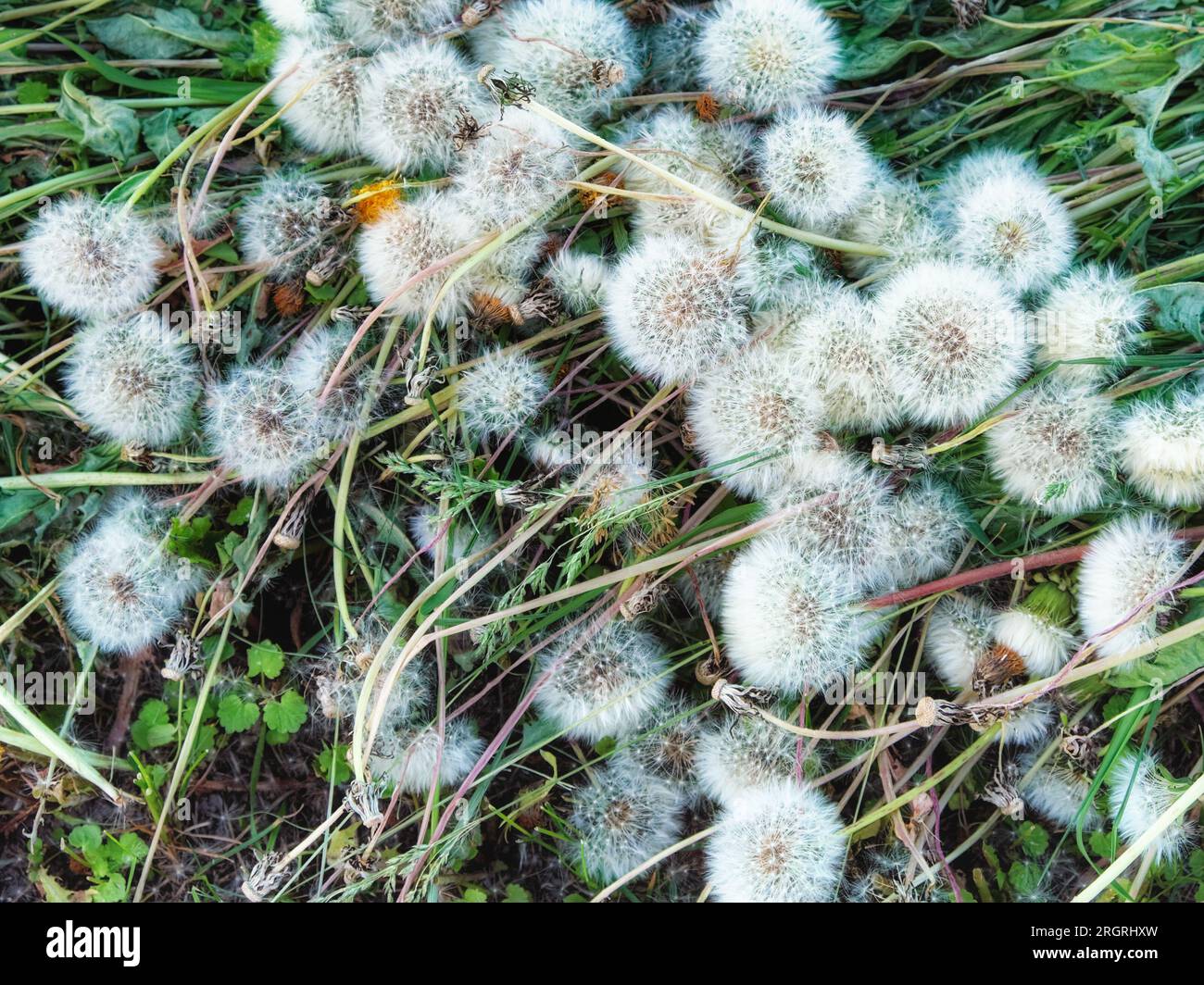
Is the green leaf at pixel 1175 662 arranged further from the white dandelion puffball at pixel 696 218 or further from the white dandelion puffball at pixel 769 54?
the white dandelion puffball at pixel 769 54

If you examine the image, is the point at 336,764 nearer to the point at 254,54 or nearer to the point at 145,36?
the point at 254,54

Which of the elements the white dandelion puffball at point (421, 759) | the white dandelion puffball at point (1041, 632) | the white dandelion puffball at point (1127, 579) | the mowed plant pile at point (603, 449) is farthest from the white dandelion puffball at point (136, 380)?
the white dandelion puffball at point (1127, 579)

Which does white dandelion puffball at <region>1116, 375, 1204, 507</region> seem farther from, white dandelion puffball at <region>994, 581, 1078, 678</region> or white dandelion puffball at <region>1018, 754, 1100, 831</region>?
white dandelion puffball at <region>1018, 754, 1100, 831</region>

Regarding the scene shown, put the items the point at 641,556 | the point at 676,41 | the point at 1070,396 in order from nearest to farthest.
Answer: the point at 1070,396 → the point at 641,556 → the point at 676,41

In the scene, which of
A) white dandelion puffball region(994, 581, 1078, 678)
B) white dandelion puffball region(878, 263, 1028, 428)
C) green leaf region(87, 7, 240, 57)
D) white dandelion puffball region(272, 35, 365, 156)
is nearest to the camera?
white dandelion puffball region(878, 263, 1028, 428)

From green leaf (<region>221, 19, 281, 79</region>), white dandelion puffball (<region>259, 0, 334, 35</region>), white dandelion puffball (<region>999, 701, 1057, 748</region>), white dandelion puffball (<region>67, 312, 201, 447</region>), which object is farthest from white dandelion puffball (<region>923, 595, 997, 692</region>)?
green leaf (<region>221, 19, 281, 79</region>)
